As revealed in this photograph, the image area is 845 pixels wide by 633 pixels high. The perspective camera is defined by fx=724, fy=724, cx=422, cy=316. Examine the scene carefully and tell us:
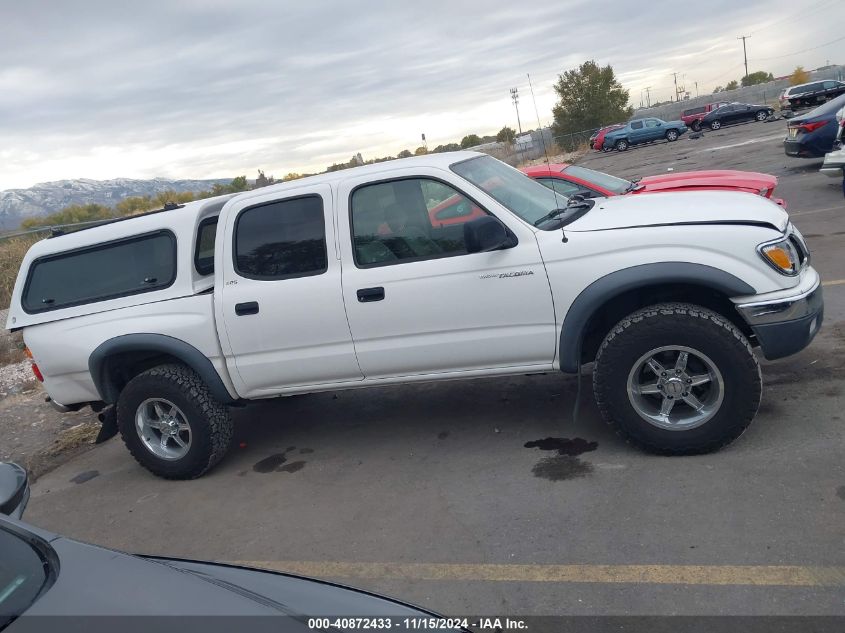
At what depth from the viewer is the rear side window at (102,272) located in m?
5.50

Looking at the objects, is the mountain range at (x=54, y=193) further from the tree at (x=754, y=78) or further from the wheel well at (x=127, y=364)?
the wheel well at (x=127, y=364)

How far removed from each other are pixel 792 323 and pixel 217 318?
12.1ft

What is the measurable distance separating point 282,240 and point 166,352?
1.20m

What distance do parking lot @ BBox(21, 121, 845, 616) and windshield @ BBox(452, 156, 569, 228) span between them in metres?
1.53

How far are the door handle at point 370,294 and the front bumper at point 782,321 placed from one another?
2161mm

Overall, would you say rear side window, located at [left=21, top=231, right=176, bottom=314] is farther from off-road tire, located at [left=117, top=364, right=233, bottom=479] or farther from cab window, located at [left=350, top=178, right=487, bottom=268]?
cab window, located at [left=350, top=178, right=487, bottom=268]

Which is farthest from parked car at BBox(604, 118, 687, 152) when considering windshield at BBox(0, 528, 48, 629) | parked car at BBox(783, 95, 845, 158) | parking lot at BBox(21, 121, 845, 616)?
windshield at BBox(0, 528, 48, 629)

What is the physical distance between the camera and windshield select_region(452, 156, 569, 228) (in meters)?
4.73

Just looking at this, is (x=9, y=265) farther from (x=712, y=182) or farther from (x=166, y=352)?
(x=712, y=182)

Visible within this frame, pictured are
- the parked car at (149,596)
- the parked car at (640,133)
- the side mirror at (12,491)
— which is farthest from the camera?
the parked car at (640,133)

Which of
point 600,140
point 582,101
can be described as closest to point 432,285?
point 600,140

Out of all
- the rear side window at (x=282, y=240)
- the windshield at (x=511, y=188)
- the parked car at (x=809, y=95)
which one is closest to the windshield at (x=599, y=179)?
the windshield at (x=511, y=188)

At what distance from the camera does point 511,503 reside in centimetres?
419

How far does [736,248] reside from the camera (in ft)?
13.5
